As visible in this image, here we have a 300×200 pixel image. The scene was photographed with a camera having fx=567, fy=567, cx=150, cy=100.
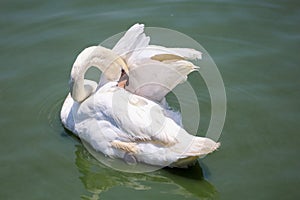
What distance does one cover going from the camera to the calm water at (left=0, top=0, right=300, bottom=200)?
5.25 m

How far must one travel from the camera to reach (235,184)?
5.21 meters

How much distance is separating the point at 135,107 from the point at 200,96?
1506 mm

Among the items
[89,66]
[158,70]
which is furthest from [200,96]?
[89,66]

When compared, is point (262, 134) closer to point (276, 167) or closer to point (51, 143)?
point (276, 167)

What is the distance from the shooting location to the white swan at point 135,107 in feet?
16.5

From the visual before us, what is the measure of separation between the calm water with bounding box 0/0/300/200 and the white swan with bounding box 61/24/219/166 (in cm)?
28

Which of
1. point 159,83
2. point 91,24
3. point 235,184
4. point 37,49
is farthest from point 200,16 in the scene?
point 235,184

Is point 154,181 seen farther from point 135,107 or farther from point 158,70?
point 158,70

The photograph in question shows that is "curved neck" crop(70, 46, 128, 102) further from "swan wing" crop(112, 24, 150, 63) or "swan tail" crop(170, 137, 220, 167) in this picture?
"swan tail" crop(170, 137, 220, 167)

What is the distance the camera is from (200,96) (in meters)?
6.47

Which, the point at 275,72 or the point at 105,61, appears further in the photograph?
the point at 275,72

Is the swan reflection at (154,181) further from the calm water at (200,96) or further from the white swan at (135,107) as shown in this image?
the white swan at (135,107)

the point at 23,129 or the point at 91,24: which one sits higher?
the point at 91,24

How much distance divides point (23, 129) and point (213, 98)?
212 centimetres
